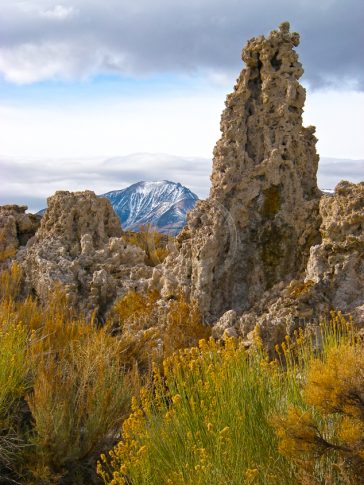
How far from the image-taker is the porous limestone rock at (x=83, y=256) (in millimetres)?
8383

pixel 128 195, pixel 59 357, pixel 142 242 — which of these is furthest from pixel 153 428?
pixel 128 195

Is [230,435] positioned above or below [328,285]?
below

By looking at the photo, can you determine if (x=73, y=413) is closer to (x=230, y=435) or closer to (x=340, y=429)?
(x=230, y=435)

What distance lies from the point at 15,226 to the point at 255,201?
570 cm

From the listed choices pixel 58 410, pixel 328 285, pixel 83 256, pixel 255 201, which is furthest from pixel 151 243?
pixel 58 410

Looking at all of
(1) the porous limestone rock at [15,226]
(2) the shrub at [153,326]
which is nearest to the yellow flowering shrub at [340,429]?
(2) the shrub at [153,326]

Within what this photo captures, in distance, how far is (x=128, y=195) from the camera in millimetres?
106812

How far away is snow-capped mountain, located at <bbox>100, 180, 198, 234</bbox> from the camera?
81.2 metres

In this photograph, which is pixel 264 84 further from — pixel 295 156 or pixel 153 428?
pixel 153 428

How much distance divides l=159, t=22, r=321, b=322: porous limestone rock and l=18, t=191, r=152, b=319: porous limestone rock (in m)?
0.94

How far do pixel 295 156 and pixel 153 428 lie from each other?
17.5 ft

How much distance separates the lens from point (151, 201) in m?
98.8

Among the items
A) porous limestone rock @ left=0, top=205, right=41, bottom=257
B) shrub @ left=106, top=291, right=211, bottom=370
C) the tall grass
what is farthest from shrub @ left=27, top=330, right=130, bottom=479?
porous limestone rock @ left=0, top=205, right=41, bottom=257

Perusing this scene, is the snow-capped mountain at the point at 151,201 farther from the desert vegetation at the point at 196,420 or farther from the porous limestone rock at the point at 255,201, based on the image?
the desert vegetation at the point at 196,420
